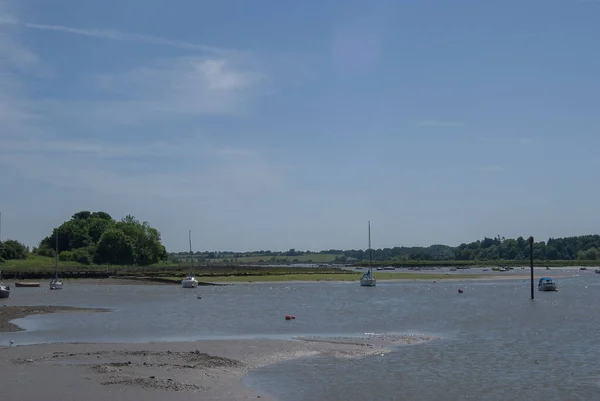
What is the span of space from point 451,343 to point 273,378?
13.4 m

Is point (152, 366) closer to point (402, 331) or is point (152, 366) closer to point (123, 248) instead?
point (402, 331)

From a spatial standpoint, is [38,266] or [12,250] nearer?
[38,266]

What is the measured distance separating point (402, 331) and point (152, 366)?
19195mm

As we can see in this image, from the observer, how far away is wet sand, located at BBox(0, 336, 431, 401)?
21.6 meters

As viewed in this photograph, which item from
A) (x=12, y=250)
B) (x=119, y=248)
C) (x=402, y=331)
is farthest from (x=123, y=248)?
(x=402, y=331)

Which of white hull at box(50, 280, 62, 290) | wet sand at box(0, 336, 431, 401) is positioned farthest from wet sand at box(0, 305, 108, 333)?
white hull at box(50, 280, 62, 290)

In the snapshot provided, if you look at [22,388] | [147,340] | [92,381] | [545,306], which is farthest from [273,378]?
[545,306]

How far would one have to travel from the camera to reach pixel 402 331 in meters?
42.4

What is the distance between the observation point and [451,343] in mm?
36750

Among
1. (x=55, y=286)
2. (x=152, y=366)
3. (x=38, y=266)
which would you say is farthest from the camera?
(x=38, y=266)

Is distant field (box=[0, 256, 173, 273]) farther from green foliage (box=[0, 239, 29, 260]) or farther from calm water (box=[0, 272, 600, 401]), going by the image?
calm water (box=[0, 272, 600, 401])

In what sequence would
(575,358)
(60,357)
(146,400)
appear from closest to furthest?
(146,400)
(60,357)
(575,358)

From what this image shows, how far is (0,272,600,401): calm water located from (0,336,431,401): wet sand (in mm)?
1546

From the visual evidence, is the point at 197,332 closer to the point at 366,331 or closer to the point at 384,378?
the point at 366,331
